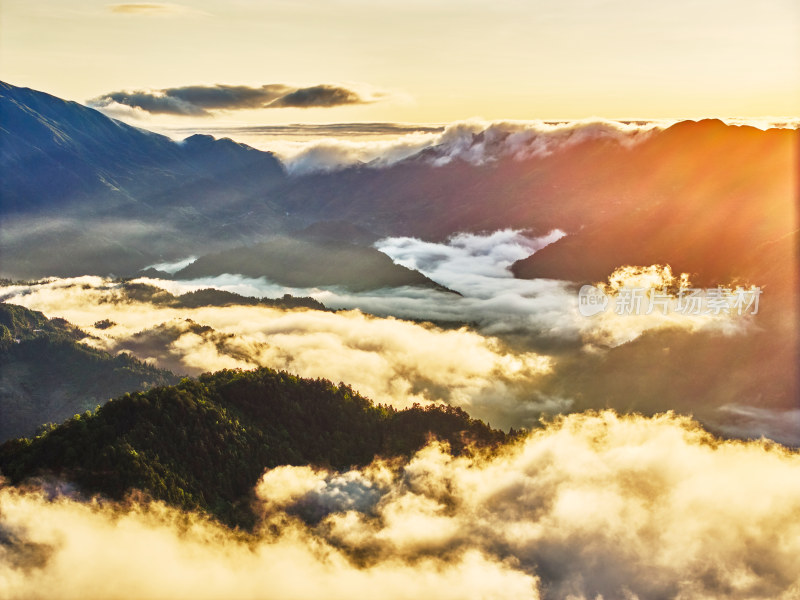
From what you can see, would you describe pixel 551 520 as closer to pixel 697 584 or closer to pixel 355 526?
pixel 697 584

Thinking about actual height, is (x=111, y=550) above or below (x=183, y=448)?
below

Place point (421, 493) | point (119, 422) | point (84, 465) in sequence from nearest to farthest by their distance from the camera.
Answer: point (84, 465) < point (119, 422) < point (421, 493)

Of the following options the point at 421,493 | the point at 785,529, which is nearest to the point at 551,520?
the point at 421,493

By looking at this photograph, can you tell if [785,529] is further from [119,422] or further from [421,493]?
[119,422]

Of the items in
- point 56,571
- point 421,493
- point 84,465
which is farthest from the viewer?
point 421,493

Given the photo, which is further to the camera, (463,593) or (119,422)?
(119,422)

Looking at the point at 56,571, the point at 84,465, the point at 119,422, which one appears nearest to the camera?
the point at 56,571

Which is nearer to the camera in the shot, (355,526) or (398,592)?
(398,592)

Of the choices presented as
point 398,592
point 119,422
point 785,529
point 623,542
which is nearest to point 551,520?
point 623,542

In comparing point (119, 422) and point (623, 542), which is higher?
point (119, 422)
